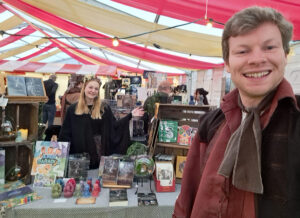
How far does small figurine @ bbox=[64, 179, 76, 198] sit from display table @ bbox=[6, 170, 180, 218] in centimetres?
4

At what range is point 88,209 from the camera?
1.54 meters

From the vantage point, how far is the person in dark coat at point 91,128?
228cm

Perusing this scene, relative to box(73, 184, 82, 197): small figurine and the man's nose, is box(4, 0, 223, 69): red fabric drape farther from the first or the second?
the man's nose

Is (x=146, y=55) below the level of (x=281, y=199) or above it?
above

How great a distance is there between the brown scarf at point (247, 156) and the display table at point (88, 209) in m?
1.01

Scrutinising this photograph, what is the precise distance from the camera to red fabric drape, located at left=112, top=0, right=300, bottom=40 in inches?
98.2

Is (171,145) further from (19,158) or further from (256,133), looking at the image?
(19,158)

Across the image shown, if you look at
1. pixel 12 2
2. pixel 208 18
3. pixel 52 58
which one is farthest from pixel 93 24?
pixel 52 58

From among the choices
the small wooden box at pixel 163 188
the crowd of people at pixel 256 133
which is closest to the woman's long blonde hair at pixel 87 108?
the small wooden box at pixel 163 188

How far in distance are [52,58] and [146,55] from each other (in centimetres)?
780

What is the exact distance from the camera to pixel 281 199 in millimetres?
722

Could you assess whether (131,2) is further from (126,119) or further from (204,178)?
(204,178)

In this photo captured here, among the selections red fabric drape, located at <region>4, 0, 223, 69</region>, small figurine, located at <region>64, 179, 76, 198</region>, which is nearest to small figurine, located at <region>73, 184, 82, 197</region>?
small figurine, located at <region>64, 179, 76, 198</region>

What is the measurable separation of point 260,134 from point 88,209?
4.37 feet
